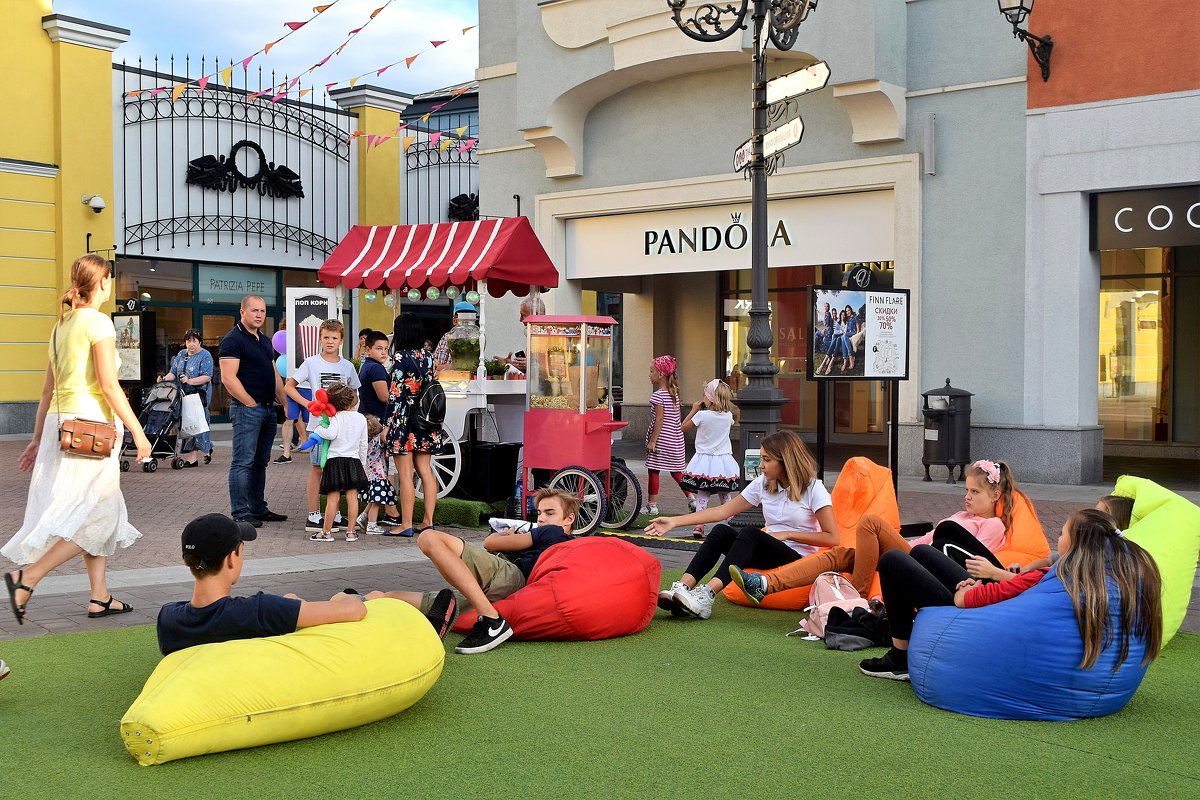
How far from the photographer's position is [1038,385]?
13852 millimetres

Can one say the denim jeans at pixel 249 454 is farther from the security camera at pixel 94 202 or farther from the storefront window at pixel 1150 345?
the security camera at pixel 94 202

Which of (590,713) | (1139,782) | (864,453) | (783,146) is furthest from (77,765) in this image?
(864,453)

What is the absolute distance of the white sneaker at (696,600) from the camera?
6609 millimetres

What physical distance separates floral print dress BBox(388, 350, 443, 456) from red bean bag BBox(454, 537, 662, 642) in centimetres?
389

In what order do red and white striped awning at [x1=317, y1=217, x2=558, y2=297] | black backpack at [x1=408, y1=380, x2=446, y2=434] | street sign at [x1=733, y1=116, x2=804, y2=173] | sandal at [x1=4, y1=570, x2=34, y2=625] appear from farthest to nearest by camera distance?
1. red and white striped awning at [x1=317, y1=217, x2=558, y2=297]
2. black backpack at [x1=408, y1=380, x2=446, y2=434]
3. street sign at [x1=733, y1=116, x2=804, y2=173]
4. sandal at [x1=4, y1=570, x2=34, y2=625]

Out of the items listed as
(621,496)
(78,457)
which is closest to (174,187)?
(621,496)

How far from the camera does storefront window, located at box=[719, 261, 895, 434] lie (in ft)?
61.9

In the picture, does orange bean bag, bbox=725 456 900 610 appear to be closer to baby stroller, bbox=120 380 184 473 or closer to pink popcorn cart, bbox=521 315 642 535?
pink popcorn cart, bbox=521 315 642 535

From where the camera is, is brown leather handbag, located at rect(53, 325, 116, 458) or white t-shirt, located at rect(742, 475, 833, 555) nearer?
brown leather handbag, located at rect(53, 325, 116, 458)

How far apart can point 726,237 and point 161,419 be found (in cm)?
779

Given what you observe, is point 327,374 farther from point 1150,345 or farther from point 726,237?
point 1150,345

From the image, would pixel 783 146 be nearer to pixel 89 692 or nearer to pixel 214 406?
pixel 89 692

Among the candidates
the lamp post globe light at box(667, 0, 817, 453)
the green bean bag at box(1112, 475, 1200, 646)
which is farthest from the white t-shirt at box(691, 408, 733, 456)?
the green bean bag at box(1112, 475, 1200, 646)

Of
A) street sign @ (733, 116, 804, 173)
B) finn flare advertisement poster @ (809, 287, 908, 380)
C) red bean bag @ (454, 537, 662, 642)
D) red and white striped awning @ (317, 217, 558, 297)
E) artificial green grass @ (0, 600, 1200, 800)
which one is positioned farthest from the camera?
red and white striped awning @ (317, 217, 558, 297)
